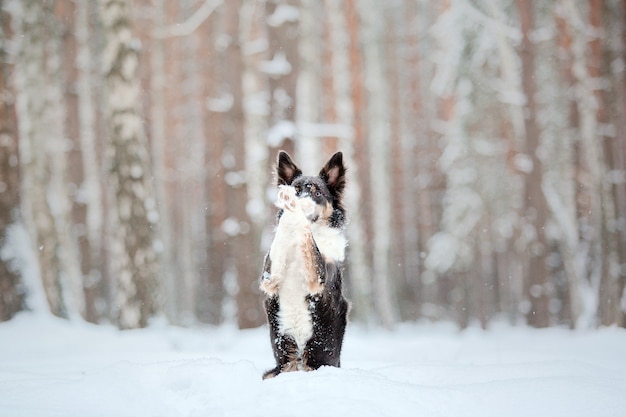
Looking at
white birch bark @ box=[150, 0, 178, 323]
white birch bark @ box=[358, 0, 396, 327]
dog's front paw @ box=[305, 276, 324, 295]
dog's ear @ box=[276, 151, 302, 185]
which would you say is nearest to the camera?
dog's front paw @ box=[305, 276, 324, 295]

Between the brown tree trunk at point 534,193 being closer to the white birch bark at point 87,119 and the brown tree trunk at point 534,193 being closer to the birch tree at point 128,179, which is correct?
the birch tree at point 128,179

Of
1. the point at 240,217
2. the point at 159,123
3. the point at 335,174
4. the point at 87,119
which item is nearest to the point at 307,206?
the point at 335,174

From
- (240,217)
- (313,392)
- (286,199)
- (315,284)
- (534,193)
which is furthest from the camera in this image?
(534,193)

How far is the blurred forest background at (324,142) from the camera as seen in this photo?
973cm

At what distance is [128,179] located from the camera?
951 centimetres

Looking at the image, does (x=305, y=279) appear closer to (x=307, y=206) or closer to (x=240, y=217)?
(x=307, y=206)

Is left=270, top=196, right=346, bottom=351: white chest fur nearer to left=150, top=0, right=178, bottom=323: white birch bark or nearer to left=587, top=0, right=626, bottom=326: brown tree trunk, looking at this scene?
left=587, top=0, right=626, bottom=326: brown tree trunk

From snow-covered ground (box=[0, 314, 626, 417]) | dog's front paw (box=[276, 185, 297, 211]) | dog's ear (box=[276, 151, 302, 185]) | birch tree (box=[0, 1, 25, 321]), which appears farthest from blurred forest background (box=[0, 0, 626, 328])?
dog's front paw (box=[276, 185, 297, 211])

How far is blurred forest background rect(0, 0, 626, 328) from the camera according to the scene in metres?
9.73

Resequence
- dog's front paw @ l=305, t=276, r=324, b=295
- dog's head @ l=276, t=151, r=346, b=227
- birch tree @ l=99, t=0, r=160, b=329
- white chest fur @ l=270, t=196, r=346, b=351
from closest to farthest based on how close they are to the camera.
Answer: white chest fur @ l=270, t=196, r=346, b=351 < dog's front paw @ l=305, t=276, r=324, b=295 < dog's head @ l=276, t=151, r=346, b=227 < birch tree @ l=99, t=0, r=160, b=329

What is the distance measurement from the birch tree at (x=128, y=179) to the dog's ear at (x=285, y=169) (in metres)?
4.95

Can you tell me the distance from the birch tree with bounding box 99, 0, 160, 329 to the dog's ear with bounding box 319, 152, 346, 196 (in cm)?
512

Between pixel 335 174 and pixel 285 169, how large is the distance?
428 millimetres

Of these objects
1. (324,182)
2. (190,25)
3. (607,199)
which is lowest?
(607,199)
